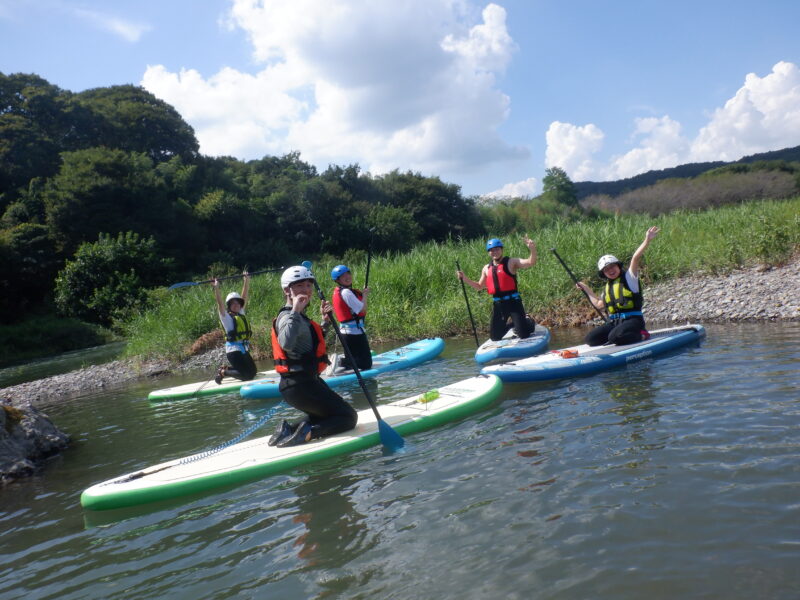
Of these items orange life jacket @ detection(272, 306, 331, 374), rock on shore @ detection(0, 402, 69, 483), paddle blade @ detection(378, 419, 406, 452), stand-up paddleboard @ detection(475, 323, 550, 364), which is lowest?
paddle blade @ detection(378, 419, 406, 452)

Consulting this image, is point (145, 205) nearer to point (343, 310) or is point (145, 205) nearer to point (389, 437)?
point (343, 310)

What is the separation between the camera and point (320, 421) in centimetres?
502

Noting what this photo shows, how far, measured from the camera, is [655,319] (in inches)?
375

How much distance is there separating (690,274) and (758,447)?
318 inches

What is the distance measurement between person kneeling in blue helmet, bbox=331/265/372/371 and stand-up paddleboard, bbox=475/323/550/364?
64.2 inches

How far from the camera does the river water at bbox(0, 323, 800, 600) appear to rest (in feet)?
8.50

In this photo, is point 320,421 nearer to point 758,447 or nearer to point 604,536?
point 604,536

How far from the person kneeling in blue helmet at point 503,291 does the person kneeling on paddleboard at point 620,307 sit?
1.27 metres

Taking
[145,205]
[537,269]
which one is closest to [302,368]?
[537,269]

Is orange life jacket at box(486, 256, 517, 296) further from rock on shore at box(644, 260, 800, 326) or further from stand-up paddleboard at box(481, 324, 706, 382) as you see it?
rock on shore at box(644, 260, 800, 326)

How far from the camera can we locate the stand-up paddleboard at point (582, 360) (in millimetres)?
6371

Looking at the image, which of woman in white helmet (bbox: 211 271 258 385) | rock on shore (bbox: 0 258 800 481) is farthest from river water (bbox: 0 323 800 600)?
woman in white helmet (bbox: 211 271 258 385)

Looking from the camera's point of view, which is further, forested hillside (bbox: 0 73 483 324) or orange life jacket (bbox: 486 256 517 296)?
forested hillside (bbox: 0 73 483 324)

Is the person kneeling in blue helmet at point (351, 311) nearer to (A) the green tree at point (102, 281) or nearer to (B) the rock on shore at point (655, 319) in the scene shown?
(B) the rock on shore at point (655, 319)
